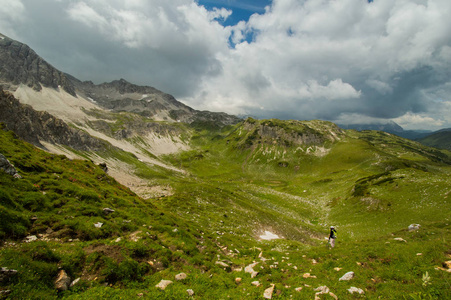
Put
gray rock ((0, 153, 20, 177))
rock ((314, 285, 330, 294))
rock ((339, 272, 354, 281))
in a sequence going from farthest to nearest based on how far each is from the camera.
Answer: gray rock ((0, 153, 20, 177)) → rock ((339, 272, 354, 281)) → rock ((314, 285, 330, 294))

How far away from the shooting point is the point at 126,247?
44.3ft

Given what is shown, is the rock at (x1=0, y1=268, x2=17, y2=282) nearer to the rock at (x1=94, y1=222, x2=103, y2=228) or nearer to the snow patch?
the rock at (x1=94, y1=222, x2=103, y2=228)

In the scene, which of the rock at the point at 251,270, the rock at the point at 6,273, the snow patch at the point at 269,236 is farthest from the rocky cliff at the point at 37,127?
the rock at the point at 251,270

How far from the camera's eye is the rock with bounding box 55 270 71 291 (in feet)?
30.8

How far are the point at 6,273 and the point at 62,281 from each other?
2228 mm

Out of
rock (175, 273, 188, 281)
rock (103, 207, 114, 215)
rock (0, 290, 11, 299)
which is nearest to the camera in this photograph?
rock (0, 290, 11, 299)

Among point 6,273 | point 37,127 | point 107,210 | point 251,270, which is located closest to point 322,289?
point 251,270

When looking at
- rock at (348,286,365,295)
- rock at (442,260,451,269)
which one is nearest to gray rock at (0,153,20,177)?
rock at (348,286,365,295)

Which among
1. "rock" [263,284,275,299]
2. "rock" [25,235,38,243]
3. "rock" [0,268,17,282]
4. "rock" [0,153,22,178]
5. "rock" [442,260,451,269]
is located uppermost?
"rock" [442,260,451,269]

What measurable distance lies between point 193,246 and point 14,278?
1143 centimetres

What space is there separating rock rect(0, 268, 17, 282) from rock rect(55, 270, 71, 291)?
5.91ft

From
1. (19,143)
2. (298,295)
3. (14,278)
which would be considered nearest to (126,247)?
(14,278)

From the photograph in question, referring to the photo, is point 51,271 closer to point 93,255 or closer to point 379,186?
point 93,255

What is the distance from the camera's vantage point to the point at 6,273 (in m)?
8.20
